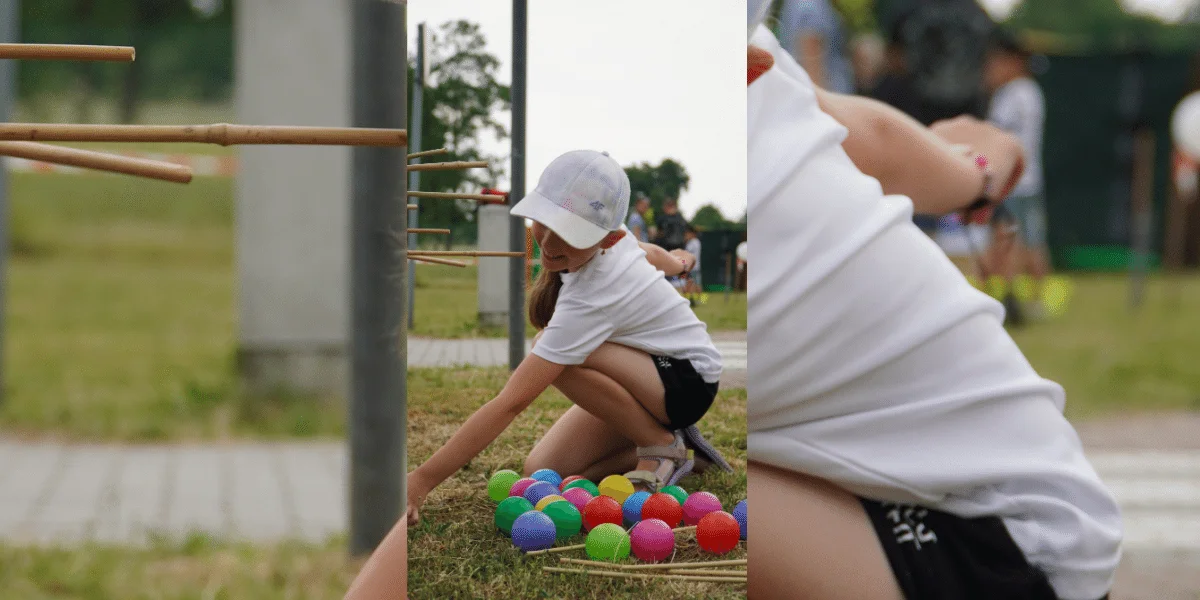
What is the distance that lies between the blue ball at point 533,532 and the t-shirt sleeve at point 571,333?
100 mm

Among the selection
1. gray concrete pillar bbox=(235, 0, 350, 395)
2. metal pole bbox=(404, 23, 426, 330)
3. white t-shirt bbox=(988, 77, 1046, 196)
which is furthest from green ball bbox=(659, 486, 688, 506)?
white t-shirt bbox=(988, 77, 1046, 196)

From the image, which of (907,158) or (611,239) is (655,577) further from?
(907,158)

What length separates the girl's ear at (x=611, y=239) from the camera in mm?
708

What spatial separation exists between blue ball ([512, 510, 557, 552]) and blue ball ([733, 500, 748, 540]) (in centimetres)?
12

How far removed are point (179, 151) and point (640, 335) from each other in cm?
1169

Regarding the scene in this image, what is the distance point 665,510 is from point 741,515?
0.05m

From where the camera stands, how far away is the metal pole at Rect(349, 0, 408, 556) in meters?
0.89

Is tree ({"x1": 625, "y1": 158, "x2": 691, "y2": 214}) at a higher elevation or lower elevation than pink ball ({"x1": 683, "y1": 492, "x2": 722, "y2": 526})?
higher

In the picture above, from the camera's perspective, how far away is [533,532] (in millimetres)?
712

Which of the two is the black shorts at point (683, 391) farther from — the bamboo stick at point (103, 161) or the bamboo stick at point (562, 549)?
the bamboo stick at point (103, 161)

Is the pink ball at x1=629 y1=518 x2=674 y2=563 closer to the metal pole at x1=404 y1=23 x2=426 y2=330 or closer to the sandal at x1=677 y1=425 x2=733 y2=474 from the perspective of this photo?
the sandal at x1=677 y1=425 x2=733 y2=474

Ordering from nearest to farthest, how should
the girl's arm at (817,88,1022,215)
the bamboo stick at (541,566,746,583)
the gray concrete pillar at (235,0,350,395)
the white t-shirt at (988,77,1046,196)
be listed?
the bamboo stick at (541,566,746,583) < the girl's arm at (817,88,1022,215) < the gray concrete pillar at (235,0,350,395) < the white t-shirt at (988,77,1046,196)

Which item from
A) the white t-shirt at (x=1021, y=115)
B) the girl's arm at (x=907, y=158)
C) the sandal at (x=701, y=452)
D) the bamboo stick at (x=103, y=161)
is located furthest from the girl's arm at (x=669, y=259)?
the white t-shirt at (x=1021, y=115)

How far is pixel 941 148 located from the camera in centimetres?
89
